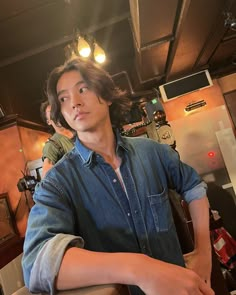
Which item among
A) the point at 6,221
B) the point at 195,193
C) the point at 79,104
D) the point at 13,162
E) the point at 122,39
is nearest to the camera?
the point at 79,104

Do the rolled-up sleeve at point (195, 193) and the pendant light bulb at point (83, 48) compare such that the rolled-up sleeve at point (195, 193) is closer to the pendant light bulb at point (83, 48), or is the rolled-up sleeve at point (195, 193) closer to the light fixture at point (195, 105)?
the pendant light bulb at point (83, 48)

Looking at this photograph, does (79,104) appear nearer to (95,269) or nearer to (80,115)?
(80,115)

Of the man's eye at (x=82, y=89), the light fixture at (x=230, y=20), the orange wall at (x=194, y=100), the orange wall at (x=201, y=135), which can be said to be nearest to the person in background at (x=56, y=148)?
the man's eye at (x=82, y=89)

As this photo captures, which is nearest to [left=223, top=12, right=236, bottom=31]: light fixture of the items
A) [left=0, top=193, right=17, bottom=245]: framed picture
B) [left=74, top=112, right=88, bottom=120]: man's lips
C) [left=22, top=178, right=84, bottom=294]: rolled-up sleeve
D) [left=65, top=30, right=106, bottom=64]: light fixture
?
[left=65, top=30, right=106, bottom=64]: light fixture

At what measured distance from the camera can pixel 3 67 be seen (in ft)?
10.4

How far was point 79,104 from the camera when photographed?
2.76 feet

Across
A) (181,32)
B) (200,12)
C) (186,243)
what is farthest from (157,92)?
(186,243)

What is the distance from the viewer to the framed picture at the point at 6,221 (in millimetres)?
2692

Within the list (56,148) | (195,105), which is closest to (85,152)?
(56,148)

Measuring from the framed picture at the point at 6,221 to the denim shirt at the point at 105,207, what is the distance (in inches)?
87.6

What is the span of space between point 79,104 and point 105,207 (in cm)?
32

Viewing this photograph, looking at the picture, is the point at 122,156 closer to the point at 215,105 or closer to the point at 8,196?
the point at 8,196

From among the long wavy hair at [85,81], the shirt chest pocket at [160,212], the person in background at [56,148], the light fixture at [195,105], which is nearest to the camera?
the shirt chest pocket at [160,212]

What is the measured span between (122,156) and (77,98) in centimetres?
23
